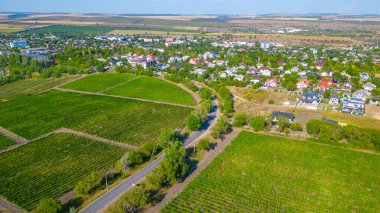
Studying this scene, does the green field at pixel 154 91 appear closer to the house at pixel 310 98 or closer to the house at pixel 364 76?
the house at pixel 310 98

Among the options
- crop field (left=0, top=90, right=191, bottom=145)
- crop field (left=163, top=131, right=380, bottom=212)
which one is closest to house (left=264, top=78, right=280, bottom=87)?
crop field (left=0, top=90, right=191, bottom=145)

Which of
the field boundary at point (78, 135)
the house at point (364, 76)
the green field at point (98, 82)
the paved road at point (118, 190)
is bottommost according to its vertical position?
the paved road at point (118, 190)

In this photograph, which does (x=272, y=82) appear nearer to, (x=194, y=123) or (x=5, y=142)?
(x=194, y=123)

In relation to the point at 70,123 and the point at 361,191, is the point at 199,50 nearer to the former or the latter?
the point at 70,123

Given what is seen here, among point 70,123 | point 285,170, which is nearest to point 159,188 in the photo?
point 285,170

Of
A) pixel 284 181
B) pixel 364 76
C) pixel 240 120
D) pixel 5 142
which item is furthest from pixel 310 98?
pixel 5 142

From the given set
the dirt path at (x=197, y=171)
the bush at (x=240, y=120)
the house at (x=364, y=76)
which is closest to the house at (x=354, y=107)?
the bush at (x=240, y=120)
